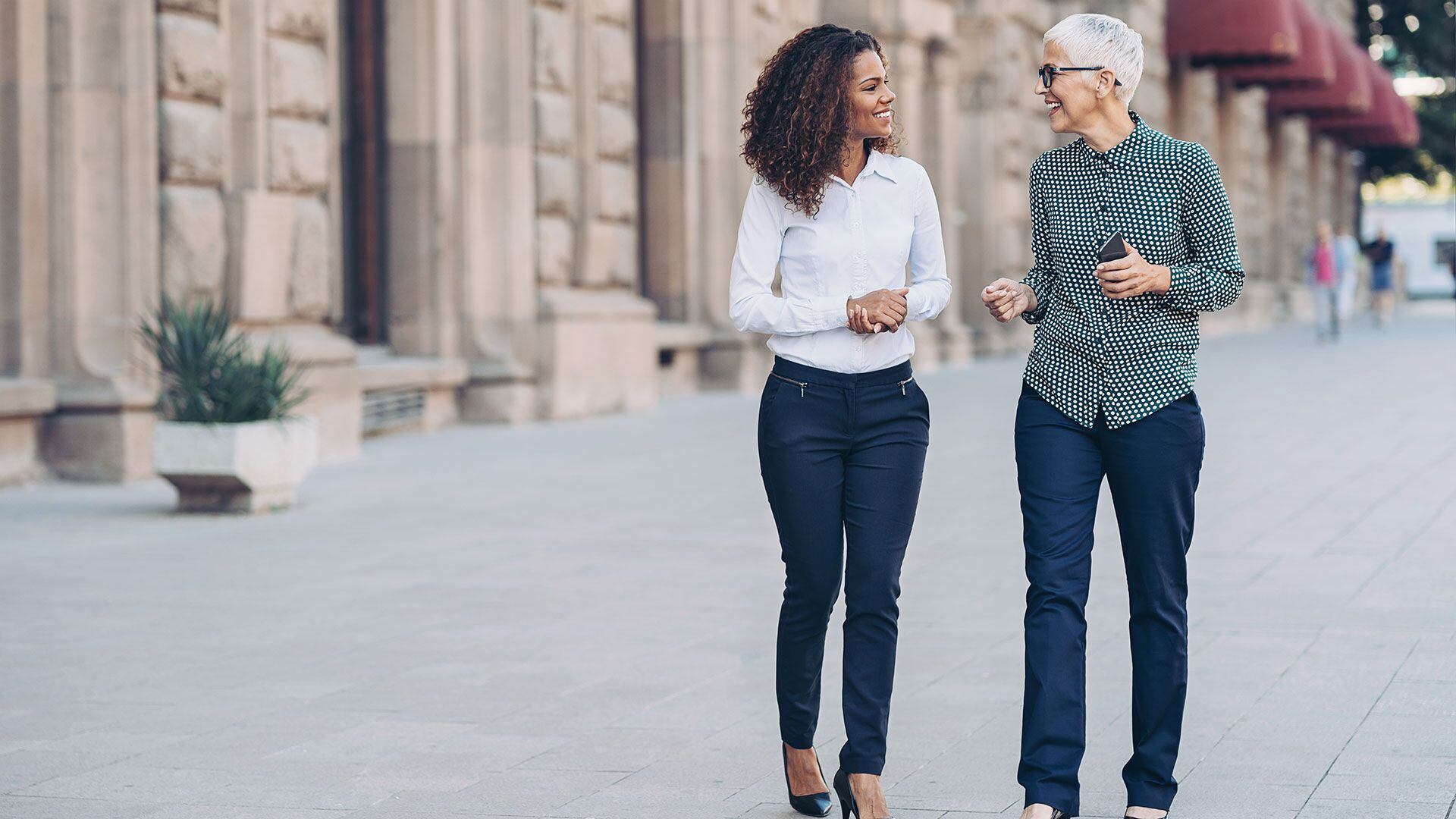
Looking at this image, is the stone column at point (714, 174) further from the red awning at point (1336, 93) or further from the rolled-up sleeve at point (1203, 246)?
the red awning at point (1336, 93)

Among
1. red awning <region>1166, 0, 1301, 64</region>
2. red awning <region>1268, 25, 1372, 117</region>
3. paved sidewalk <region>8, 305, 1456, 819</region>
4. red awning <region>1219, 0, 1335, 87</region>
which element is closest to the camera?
paved sidewalk <region>8, 305, 1456, 819</region>

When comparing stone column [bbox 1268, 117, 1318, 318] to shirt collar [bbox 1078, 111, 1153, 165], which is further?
stone column [bbox 1268, 117, 1318, 318]

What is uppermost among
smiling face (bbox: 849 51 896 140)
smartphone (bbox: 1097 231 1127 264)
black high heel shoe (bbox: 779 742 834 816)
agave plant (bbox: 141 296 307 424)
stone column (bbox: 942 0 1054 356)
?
stone column (bbox: 942 0 1054 356)

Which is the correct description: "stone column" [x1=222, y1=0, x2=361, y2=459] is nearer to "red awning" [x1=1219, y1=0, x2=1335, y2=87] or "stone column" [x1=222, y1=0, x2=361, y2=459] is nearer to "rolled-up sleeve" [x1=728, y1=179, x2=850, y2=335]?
"rolled-up sleeve" [x1=728, y1=179, x2=850, y2=335]

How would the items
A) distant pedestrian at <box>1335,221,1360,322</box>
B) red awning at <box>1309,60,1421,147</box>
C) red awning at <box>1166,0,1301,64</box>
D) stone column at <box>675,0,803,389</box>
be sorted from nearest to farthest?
1. stone column at <box>675,0,803,389</box>
2. distant pedestrian at <box>1335,221,1360,322</box>
3. red awning at <box>1166,0,1301,64</box>
4. red awning at <box>1309,60,1421,147</box>

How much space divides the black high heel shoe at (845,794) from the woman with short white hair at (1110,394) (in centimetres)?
37

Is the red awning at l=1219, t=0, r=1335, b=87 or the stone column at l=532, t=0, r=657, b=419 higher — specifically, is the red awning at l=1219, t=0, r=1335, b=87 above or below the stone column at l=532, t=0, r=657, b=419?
above

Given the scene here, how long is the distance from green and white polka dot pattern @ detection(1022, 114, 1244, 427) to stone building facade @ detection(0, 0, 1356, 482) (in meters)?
7.22

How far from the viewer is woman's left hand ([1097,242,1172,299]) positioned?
4.36 metres

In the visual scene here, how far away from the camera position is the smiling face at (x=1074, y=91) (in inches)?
176

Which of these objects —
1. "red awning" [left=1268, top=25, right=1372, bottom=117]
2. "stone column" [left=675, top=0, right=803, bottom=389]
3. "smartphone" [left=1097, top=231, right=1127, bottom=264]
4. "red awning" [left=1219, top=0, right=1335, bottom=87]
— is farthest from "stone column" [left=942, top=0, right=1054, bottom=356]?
"smartphone" [left=1097, top=231, right=1127, bottom=264]

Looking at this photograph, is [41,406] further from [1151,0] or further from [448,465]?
[1151,0]

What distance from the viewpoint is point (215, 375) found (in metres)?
9.76

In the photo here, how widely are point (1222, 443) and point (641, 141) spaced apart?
20.8 feet
